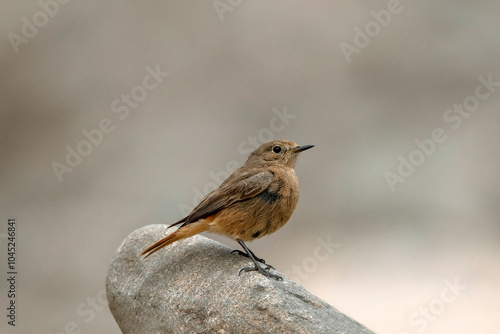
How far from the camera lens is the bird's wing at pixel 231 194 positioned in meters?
5.45

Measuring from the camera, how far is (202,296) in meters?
5.26

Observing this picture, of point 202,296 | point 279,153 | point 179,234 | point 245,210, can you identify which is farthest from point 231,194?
point 202,296

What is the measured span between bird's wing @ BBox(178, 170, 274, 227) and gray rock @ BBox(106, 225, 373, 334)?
445mm

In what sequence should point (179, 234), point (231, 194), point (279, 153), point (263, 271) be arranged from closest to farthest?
point (263, 271)
point (179, 234)
point (231, 194)
point (279, 153)

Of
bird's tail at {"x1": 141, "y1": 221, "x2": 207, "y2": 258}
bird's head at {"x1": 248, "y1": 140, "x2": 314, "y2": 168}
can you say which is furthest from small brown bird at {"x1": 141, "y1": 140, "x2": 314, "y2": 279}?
bird's head at {"x1": 248, "y1": 140, "x2": 314, "y2": 168}

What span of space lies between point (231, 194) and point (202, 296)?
0.91 m

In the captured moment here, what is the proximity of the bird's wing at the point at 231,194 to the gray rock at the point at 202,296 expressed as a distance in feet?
1.46

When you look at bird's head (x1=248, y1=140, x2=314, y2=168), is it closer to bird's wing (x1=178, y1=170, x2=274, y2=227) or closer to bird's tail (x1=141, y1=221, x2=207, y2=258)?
bird's wing (x1=178, y1=170, x2=274, y2=227)

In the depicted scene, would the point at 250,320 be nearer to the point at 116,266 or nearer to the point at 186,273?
the point at 186,273

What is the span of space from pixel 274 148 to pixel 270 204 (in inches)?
26.5

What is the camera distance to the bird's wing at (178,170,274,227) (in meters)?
5.45

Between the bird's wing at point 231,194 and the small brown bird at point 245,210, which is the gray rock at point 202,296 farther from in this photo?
the bird's wing at point 231,194

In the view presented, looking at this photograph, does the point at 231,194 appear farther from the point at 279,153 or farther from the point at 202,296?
the point at 202,296

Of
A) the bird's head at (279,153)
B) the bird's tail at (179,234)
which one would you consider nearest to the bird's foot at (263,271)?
the bird's tail at (179,234)
